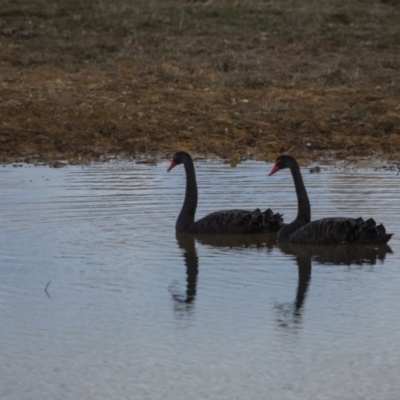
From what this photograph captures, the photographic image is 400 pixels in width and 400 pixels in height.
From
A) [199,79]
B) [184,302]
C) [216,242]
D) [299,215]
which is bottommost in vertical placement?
[216,242]

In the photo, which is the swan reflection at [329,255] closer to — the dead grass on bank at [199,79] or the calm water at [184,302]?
the calm water at [184,302]

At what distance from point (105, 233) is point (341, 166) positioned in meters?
4.72

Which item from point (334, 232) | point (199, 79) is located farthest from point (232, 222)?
point (199, 79)

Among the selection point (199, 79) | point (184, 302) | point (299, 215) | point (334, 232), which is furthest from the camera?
point (199, 79)

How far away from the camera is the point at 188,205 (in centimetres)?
1090

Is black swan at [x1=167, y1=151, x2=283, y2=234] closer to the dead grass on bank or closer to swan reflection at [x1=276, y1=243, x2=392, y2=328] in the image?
swan reflection at [x1=276, y1=243, x2=392, y2=328]

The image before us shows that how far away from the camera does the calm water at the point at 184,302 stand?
20.4 feet

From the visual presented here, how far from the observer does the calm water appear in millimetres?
6215

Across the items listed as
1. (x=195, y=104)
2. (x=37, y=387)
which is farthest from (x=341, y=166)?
(x=37, y=387)

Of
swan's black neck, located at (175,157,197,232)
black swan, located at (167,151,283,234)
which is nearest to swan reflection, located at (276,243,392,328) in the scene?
black swan, located at (167,151,283,234)

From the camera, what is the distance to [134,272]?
8.79 m

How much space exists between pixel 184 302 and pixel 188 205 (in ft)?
10.1

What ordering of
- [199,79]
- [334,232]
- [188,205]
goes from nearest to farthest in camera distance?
[334,232], [188,205], [199,79]

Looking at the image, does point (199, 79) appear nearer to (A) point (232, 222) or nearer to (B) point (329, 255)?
(A) point (232, 222)
